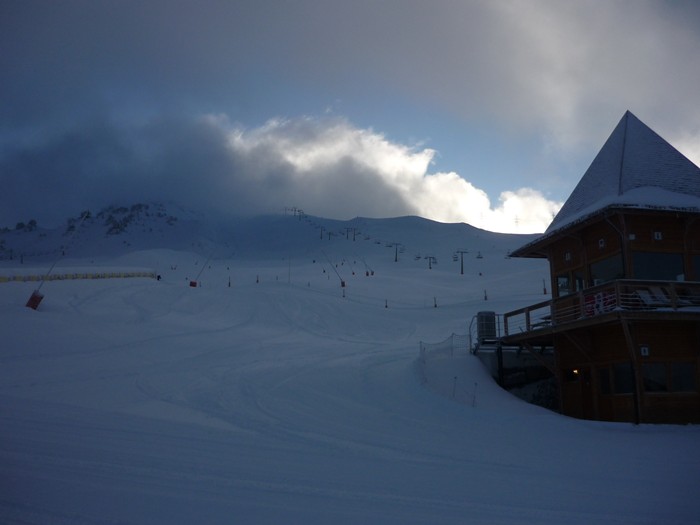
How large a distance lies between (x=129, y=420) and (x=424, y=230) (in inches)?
4978

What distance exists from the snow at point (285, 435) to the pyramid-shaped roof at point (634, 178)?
6906 mm

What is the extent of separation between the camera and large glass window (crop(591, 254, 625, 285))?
19.0 meters

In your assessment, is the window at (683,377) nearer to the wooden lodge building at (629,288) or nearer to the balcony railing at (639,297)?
the wooden lodge building at (629,288)

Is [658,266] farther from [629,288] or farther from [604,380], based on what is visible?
[604,380]

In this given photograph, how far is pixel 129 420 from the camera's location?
→ 13.0 metres

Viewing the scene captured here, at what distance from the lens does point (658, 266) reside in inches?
745

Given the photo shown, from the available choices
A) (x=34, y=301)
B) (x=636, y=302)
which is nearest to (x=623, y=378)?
(x=636, y=302)

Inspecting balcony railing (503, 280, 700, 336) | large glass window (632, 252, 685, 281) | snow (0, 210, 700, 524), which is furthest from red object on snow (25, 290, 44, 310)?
large glass window (632, 252, 685, 281)

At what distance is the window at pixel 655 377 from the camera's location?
1767cm

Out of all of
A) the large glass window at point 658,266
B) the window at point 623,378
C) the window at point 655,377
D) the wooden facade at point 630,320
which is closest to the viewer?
the wooden facade at point 630,320

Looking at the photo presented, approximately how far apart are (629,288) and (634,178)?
16.1 ft

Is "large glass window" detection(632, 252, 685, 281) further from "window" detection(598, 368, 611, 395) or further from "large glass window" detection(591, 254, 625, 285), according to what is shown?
"window" detection(598, 368, 611, 395)

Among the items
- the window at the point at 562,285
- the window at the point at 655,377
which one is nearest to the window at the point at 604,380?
the window at the point at 655,377

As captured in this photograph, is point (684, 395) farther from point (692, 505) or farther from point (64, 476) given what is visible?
point (64, 476)
